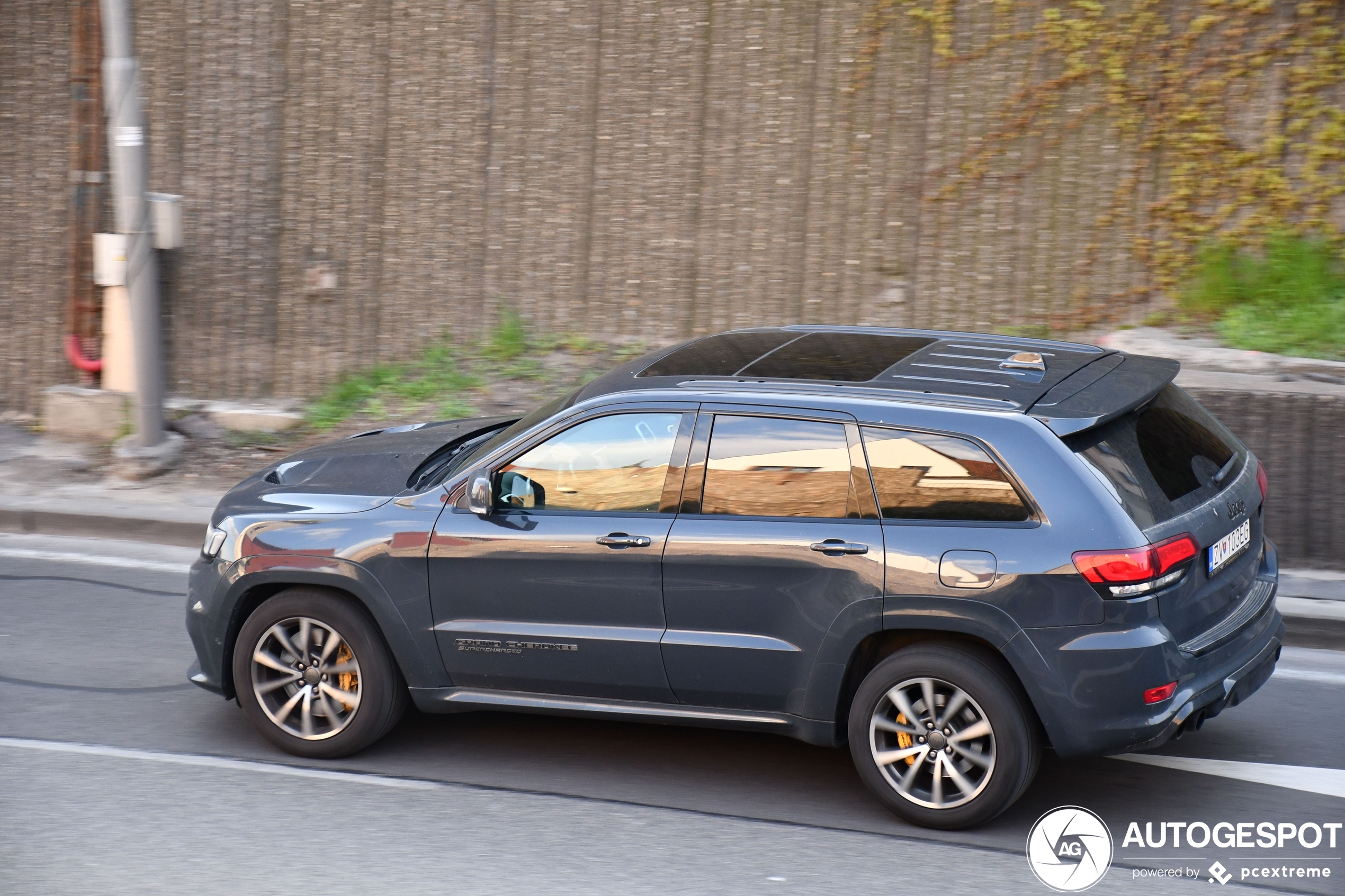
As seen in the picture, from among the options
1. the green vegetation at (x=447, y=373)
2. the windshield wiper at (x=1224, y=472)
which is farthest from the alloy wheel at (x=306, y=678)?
the green vegetation at (x=447, y=373)

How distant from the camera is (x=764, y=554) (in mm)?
4613

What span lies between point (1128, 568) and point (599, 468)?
1.92m

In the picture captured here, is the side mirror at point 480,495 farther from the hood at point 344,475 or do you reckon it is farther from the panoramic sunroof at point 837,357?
the panoramic sunroof at point 837,357

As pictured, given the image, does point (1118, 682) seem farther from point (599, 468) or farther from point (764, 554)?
point (599, 468)

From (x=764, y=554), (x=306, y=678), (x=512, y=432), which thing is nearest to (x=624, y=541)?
(x=764, y=554)

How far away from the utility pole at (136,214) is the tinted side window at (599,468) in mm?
5280

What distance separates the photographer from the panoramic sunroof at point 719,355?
202 inches

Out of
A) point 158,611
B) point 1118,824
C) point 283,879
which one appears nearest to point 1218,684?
point 1118,824

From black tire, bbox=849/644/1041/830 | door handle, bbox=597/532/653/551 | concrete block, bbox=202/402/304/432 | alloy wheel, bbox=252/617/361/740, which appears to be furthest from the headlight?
concrete block, bbox=202/402/304/432

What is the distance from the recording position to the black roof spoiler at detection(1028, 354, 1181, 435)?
4402 mm

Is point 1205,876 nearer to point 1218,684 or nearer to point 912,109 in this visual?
point 1218,684

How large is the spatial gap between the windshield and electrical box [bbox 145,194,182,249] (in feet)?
16.2

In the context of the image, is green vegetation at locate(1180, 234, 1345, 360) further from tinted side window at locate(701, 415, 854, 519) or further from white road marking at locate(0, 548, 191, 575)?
white road marking at locate(0, 548, 191, 575)

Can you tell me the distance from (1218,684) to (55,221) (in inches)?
387
